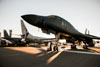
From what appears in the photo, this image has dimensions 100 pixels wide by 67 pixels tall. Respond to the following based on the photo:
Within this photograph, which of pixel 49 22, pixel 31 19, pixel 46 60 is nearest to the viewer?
pixel 46 60

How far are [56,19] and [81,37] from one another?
5600 mm

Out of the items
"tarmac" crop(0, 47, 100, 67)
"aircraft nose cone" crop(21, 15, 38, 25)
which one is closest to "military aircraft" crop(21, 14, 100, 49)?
"aircraft nose cone" crop(21, 15, 38, 25)

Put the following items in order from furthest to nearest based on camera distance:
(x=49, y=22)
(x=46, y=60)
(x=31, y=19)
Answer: (x=49, y=22) < (x=31, y=19) < (x=46, y=60)

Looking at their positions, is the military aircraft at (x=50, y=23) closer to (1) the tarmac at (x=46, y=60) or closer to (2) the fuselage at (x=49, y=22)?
(2) the fuselage at (x=49, y=22)

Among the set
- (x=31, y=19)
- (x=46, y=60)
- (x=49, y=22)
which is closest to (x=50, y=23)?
(x=49, y=22)

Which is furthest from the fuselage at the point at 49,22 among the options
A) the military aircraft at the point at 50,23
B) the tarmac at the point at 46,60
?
the tarmac at the point at 46,60

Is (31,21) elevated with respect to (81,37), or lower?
elevated

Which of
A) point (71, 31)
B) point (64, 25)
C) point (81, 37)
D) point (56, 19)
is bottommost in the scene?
point (81, 37)

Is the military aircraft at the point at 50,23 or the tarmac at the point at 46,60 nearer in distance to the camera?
the tarmac at the point at 46,60

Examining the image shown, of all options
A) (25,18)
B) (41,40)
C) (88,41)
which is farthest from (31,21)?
(41,40)

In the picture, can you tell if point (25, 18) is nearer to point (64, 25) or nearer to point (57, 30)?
point (57, 30)

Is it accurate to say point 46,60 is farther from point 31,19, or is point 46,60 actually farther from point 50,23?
point 50,23

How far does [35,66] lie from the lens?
11.7ft

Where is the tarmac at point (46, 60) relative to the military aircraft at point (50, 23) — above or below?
below
